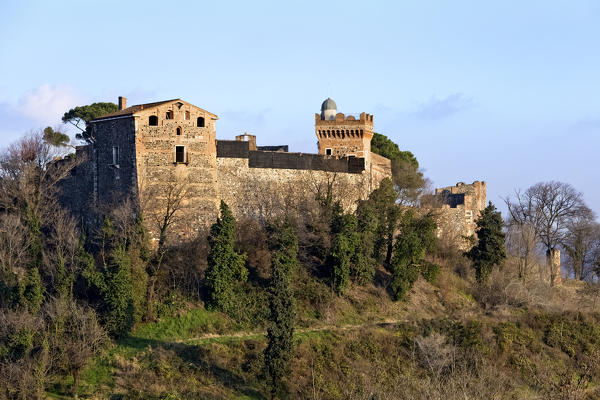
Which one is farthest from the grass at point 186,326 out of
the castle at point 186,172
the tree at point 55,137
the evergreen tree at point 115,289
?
the tree at point 55,137

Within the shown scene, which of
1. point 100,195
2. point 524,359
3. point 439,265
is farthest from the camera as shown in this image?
point 439,265

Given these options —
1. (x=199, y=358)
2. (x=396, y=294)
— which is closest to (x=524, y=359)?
(x=396, y=294)

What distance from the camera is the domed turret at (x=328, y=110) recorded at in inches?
2134

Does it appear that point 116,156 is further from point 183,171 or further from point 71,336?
point 71,336

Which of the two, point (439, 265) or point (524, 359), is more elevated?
point (439, 265)

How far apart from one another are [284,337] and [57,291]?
10.1m

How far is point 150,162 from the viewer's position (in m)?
43.4

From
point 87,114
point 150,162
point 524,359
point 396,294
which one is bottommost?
point 524,359

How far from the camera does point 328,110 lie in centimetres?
5484

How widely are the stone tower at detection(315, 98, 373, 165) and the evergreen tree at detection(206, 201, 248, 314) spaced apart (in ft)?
43.9

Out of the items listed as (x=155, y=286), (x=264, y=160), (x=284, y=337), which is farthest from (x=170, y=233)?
(x=284, y=337)

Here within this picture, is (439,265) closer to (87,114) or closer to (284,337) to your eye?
(284,337)

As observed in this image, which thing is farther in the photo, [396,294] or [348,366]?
[396,294]

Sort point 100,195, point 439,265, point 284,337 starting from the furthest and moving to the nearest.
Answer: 1. point 439,265
2. point 100,195
3. point 284,337
